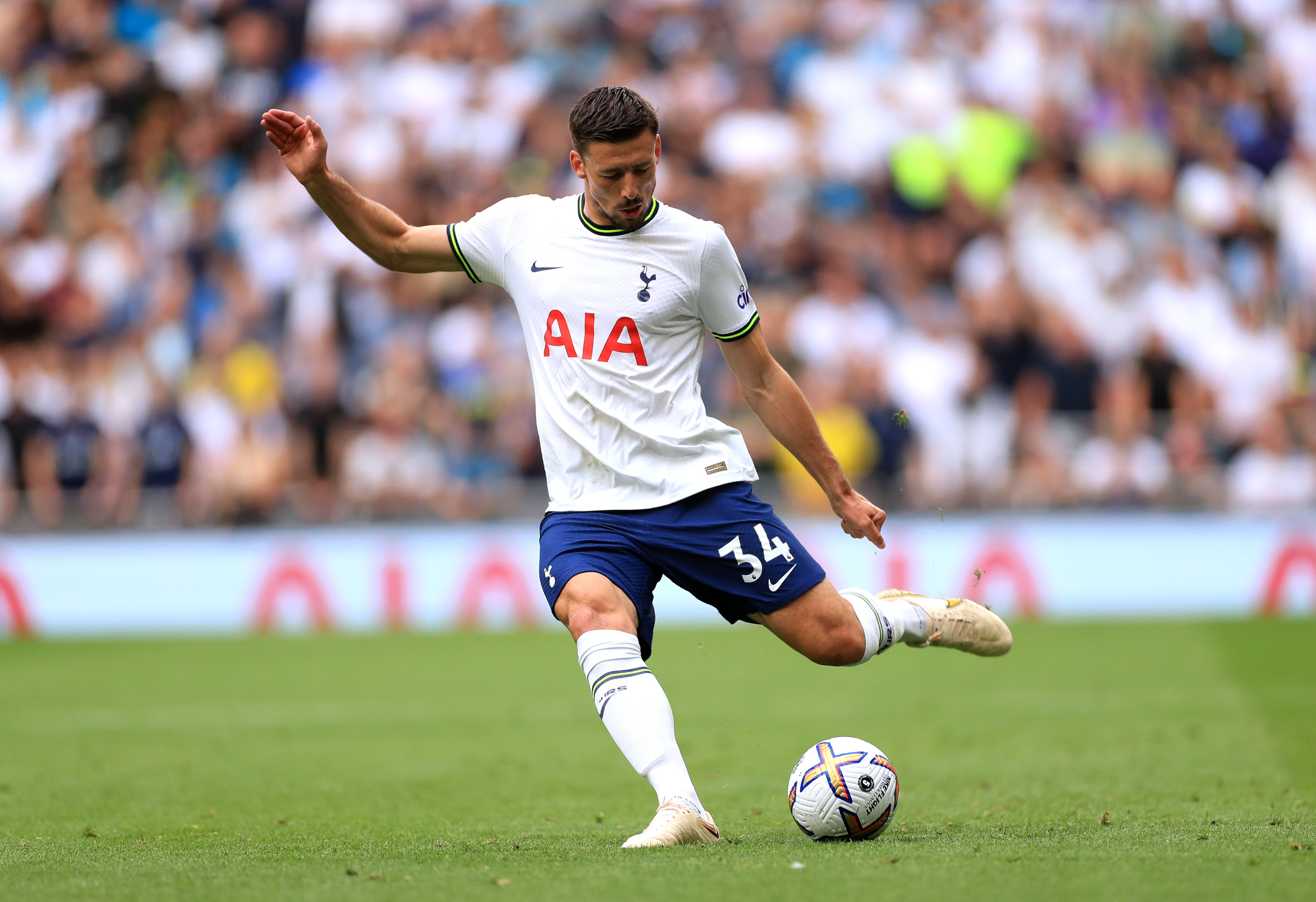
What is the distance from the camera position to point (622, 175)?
545cm

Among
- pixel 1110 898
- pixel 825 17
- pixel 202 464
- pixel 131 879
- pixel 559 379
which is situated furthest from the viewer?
pixel 825 17

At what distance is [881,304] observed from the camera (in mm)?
17016

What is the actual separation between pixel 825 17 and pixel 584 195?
15274mm

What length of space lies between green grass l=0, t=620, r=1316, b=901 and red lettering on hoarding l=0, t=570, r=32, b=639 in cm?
84

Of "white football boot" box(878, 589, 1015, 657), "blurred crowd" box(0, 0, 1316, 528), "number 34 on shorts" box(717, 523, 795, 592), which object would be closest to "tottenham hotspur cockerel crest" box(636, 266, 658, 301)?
"number 34 on shorts" box(717, 523, 795, 592)

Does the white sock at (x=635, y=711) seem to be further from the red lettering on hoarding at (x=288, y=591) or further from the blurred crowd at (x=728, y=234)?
the red lettering on hoarding at (x=288, y=591)

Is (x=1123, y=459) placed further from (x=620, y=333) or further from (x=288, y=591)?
(x=620, y=333)

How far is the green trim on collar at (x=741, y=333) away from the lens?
577 centimetres

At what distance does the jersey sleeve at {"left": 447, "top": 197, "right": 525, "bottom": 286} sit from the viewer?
578 centimetres

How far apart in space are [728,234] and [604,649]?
1251 centimetres

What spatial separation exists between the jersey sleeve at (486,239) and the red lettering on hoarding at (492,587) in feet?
33.9

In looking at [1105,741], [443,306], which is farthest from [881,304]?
[1105,741]

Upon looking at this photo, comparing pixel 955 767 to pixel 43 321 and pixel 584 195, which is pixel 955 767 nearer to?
pixel 584 195

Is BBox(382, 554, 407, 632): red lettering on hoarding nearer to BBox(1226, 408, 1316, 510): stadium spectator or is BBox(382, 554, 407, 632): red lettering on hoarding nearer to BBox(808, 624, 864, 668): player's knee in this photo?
BBox(1226, 408, 1316, 510): stadium spectator
